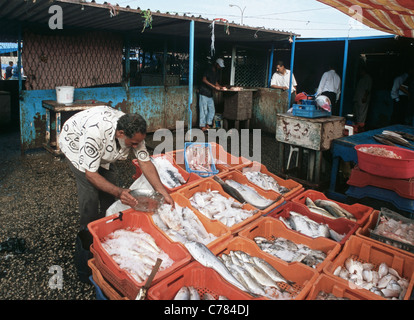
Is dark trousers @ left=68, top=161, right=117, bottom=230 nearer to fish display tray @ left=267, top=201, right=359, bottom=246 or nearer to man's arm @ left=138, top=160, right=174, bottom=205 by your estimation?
man's arm @ left=138, top=160, right=174, bottom=205

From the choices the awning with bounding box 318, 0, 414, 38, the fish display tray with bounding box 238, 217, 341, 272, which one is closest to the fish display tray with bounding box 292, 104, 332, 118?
the awning with bounding box 318, 0, 414, 38

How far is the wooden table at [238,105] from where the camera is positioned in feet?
32.3

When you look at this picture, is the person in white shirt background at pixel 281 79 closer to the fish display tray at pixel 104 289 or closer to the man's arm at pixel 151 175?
the man's arm at pixel 151 175

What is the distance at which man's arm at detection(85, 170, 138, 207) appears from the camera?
118 inches

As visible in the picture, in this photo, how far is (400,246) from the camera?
2.91m

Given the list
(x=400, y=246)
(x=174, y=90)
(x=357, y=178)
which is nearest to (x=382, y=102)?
(x=174, y=90)

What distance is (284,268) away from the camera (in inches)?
105

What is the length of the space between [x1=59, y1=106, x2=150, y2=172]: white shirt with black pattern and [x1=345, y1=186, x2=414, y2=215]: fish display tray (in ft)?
9.30

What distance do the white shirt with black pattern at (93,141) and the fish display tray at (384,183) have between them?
2785 millimetres

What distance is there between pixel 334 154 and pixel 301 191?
129 cm

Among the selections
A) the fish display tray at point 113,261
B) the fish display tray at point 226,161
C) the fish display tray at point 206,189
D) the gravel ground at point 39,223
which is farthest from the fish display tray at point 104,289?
the fish display tray at point 226,161

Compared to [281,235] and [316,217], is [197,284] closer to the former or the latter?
[281,235]

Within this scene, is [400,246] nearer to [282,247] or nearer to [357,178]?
[282,247]

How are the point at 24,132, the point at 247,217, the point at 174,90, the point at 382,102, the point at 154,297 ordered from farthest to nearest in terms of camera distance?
1. the point at 382,102
2. the point at 174,90
3. the point at 24,132
4. the point at 247,217
5. the point at 154,297
